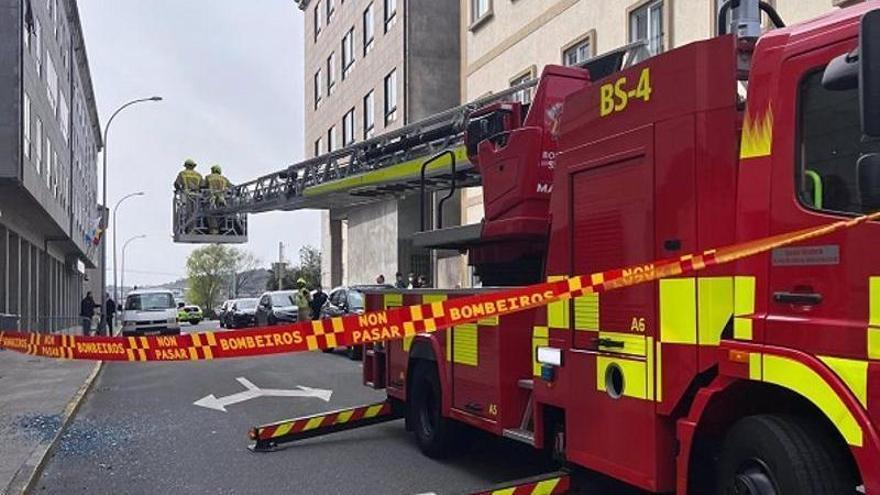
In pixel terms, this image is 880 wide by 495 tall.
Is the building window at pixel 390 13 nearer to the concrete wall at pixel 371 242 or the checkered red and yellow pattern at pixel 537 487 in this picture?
the concrete wall at pixel 371 242

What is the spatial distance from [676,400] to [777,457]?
80cm

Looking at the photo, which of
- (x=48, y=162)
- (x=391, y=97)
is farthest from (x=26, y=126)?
(x=391, y=97)

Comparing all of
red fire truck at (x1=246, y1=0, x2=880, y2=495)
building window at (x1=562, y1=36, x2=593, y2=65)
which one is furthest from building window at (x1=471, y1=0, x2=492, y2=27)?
red fire truck at (x1=246, y1=0, x2=880, y2=495)

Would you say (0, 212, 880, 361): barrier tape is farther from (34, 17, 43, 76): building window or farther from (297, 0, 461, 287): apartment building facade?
(34, 17, 43, 76): building window

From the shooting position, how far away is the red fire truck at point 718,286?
3609mm

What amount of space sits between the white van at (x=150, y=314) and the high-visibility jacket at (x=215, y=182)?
400cm

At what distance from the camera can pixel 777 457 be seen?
3.79 m

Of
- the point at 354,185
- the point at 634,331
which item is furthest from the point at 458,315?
the point at 354,185

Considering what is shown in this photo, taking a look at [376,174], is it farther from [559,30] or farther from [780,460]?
[780,460]

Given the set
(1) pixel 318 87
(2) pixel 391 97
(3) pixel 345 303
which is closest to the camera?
(3) pixel 345 303

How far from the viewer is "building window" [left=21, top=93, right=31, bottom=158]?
22203 millimetres

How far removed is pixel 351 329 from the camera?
5.71 metres

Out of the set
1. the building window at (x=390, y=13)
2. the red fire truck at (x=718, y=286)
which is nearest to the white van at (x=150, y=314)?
the building window at (x=390, y=13)

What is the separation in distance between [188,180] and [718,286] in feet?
92.8
